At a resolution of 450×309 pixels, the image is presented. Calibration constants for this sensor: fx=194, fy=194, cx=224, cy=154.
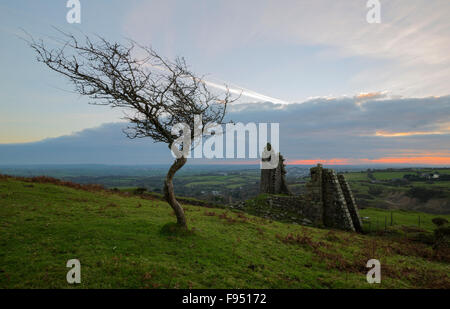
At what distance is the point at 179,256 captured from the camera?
7445 mm

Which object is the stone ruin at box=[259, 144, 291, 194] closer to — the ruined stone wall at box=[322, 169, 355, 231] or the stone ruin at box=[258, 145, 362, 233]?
the stone ruin at box=[258, 145, 362, 233]

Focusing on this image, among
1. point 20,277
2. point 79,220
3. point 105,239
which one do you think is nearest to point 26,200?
point 79,220

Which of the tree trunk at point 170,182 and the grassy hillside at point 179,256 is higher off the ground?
the tree trunk at point 170,182

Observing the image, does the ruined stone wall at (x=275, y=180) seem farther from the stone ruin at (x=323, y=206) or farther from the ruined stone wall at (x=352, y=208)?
the ruined stone wall at (x=352, y=208)

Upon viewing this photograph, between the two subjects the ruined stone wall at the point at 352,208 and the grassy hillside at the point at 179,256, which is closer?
the grassy hillside at the point at 179,256

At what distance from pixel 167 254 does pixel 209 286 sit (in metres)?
2.37

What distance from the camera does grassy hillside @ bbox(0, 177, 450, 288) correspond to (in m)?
5.82

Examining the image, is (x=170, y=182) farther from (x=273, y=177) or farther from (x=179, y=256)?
(x=273, y=177)

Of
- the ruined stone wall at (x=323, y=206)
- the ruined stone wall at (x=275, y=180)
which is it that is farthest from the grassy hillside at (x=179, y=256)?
the ruined stone wall at (x=275, y=180)

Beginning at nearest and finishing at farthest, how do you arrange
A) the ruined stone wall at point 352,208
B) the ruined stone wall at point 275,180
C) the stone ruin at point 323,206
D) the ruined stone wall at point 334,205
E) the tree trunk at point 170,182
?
the tree trunk at point 170,182
the ruined stone wall at point 334,205
the stone ruin at point 323,206
the ruined stone wall at point 352,208
the ruined stone wall at point 275,180

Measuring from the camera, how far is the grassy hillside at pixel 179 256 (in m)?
5.82

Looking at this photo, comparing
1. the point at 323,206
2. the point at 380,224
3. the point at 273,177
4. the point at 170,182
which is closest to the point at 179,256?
the point at 170,182

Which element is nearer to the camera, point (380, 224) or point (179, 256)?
point (179, 256)
